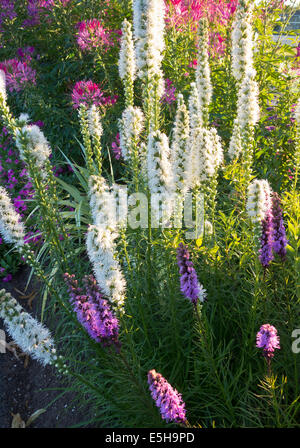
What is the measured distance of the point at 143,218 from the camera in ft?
9.07

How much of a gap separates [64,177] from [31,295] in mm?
1744

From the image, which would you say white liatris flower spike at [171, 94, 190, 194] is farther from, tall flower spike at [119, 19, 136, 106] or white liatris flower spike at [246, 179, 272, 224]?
tall flower spike at [119, 19, 136, 106]

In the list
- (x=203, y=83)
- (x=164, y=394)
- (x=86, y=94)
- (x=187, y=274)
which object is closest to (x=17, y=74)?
(x=86, y=94)

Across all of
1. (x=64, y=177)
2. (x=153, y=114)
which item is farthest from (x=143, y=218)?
(x=64, y=177)

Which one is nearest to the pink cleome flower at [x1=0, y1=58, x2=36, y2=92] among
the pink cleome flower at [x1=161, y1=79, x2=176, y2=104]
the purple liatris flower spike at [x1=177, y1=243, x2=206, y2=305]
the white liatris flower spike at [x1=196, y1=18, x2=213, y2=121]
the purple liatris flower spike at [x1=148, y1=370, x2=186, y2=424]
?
the pink cleome flower at [x1=161, y1=79, x2=176, y2=104]

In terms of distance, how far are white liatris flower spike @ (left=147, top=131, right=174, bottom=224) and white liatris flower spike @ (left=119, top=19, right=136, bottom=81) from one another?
108 cm

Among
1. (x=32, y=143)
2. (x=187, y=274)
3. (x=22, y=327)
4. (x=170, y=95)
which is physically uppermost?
(x=170, y=95)

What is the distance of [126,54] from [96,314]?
188 cm

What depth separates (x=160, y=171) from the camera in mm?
1952

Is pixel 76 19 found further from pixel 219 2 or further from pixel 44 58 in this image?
pixel 219 2

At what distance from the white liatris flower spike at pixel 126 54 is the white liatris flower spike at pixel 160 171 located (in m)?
1.08

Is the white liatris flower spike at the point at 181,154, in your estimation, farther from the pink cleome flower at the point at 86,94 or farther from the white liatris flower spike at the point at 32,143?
the pink cleome flower at the point at 86,94

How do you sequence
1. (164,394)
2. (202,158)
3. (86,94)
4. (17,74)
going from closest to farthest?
(164,394)
(202,158)
(86,94)
(17,74)

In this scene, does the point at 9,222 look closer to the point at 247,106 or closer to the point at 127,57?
the point at 127,57
